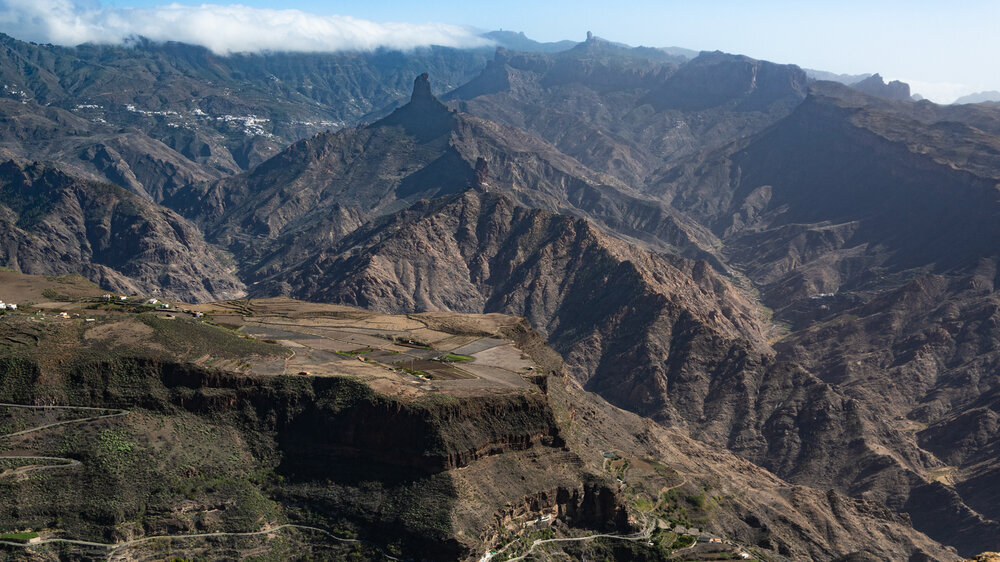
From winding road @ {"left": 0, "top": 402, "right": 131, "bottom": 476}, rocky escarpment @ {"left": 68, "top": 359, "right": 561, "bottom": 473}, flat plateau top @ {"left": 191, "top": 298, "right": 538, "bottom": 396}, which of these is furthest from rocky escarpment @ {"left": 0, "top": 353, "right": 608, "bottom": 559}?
flat plateau top @ {"left": 191, "top": 298, "right": 538, "bottom": 396}

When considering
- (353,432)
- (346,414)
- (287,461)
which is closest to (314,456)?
(287,461)

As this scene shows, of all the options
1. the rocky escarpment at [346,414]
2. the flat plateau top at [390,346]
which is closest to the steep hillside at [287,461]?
the rocky escarpment at [346,414]

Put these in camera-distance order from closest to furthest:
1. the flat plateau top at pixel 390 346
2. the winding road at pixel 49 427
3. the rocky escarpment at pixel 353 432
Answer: the winding road at pixel 49 427
the rocky escarpment at pixel 353 432
the flat plateau top at pixel 390 346

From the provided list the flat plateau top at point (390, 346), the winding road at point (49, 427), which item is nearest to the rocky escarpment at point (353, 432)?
the winding road at point (49, 427)

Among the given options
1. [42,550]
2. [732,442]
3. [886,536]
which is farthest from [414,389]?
[732,442]

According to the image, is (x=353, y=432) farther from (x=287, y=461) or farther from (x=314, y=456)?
(x=287, y=461)

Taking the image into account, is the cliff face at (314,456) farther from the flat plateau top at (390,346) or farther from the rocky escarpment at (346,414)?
the flat plateau top at (390,346)

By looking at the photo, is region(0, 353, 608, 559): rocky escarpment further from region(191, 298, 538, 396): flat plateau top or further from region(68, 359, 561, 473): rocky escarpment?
region(191, 298, 538, 396): flat plateau top

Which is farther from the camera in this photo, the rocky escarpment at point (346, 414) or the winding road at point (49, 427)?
the rocky escarpment at point (346, 414)

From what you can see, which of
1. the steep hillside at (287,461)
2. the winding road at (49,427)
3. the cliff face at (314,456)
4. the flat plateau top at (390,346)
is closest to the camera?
the winding road at (49,427)

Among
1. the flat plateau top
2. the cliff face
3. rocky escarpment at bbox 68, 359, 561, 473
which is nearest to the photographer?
the cliff face

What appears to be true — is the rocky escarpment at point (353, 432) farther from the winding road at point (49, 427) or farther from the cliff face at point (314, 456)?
the winding road at point (49, 427)

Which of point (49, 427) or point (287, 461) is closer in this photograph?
point (49, 427)
